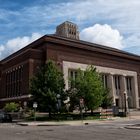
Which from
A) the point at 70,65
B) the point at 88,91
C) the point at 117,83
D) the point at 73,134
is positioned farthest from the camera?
the point at 117,83

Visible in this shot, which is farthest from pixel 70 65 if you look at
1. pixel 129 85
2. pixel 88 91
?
pixel 129 85

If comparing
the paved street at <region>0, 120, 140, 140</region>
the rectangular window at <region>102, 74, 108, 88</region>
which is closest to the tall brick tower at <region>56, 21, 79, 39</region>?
the rectangular window at <region>102, 74, 108, 88</region>

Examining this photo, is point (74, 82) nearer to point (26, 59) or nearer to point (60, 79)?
A: point (60, 79)

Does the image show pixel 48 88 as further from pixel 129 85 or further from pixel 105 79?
pixel 129 85

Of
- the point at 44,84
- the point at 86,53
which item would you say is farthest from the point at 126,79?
the point at 44,84

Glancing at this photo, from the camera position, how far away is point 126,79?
90250 millimetres

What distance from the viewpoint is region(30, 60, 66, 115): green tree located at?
46.8 meters

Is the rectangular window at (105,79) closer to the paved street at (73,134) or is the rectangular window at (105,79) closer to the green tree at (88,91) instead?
the green tree at (88,91)

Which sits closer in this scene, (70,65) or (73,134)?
(73,134)

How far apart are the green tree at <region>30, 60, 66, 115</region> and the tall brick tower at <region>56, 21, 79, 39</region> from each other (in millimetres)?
95834

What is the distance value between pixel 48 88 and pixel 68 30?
101883 mm

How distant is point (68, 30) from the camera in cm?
14688

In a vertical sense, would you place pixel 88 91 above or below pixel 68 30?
below

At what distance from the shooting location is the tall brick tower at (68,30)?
14512 centimetres
